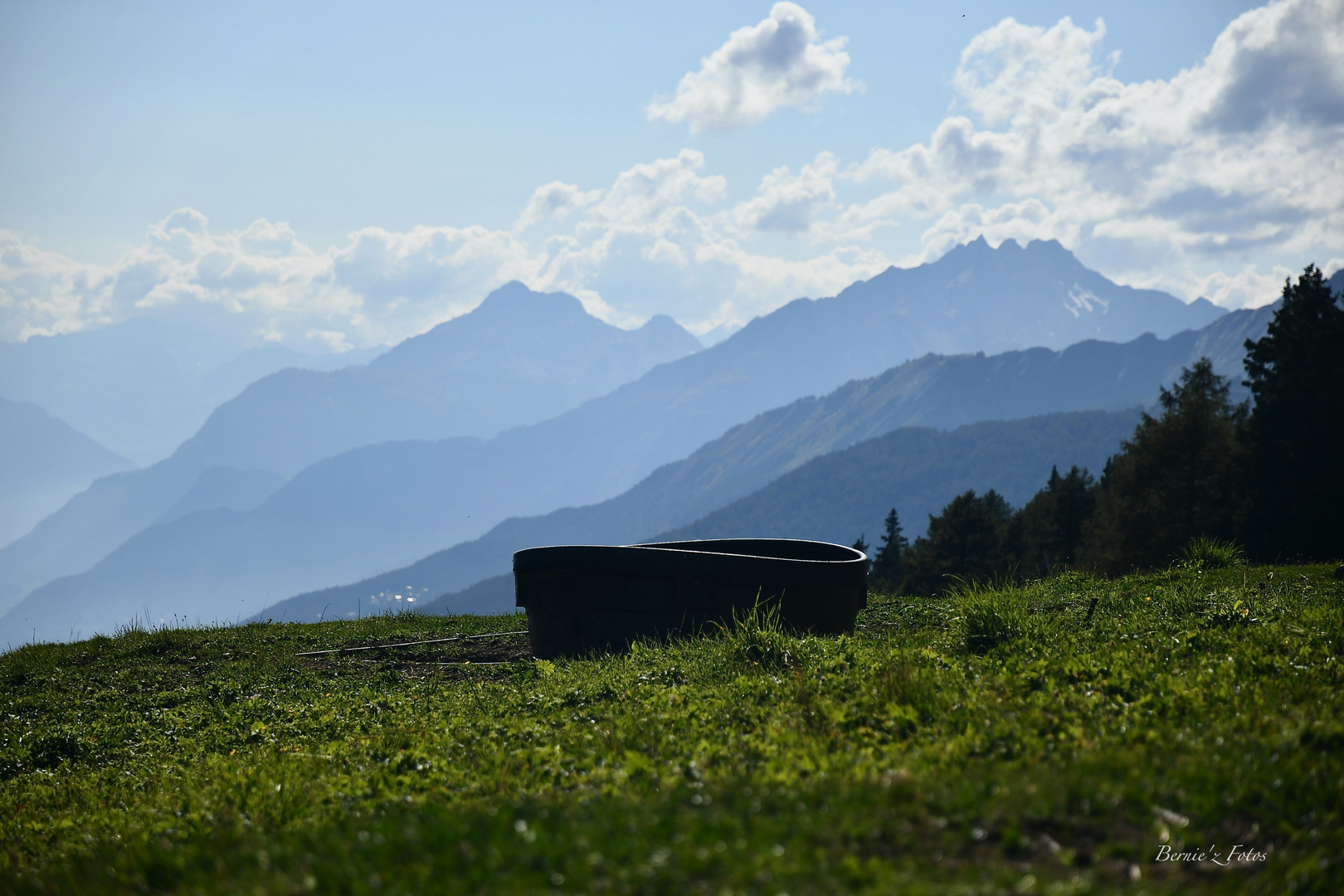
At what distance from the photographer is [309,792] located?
6.34 metres

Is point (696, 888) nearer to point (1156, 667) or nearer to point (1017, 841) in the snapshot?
point (1017, 841)

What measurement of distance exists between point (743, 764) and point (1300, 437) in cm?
4126

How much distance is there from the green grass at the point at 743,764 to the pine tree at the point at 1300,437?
29.1 meters

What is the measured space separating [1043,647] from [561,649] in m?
7.55

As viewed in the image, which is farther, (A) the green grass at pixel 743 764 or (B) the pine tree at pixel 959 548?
(B) the pine tree at pixel 959 548

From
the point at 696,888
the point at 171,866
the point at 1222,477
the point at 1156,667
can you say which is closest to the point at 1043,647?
the point at 1156,667

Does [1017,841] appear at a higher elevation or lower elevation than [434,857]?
lower

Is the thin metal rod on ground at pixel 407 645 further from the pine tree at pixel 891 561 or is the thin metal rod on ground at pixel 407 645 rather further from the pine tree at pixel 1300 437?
the pine tree at pixel 891 561

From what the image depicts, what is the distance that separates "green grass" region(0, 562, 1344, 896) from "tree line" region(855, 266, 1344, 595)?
1059cm

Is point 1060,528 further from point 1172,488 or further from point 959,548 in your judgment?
point 1172,488

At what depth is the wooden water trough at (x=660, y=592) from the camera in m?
12.4

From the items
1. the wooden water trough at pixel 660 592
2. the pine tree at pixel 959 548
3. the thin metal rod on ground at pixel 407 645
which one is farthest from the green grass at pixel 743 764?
the pine tree at pixel 959 548

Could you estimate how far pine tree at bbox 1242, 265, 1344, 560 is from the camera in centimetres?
3444

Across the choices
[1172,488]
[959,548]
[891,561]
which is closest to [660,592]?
[1172,488]
